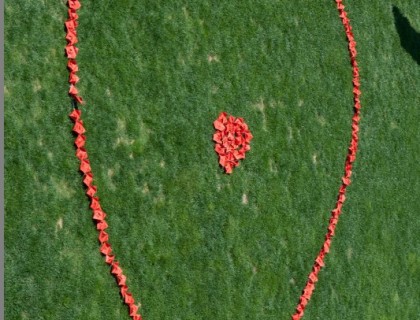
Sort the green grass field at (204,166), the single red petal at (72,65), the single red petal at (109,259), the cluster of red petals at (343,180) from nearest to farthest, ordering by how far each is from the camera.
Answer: the green grass field at (204,166), the single red petal at (109,259), the single red petal at (72,65), the cluster of red petals at (343,180)

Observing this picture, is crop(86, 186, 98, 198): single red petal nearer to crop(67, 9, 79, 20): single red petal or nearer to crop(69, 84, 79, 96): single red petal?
crop(69, 84, 79, 96): single red petal

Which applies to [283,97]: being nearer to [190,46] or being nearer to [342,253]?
[190,46]

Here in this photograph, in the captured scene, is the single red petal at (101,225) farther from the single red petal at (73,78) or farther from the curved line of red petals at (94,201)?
the single red petal at (73,78)

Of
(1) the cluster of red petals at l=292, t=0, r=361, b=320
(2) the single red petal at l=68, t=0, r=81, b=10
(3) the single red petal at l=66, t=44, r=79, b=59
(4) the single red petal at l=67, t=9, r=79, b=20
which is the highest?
(2) the single red petal at l=68, t=0, r=81, b=10

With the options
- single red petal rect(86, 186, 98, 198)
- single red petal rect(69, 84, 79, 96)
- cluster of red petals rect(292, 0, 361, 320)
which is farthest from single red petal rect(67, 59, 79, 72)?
cluster of red petals rect(292, 0, 361, 320)

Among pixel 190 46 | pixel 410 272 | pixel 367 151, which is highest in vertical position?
pixel 190 46

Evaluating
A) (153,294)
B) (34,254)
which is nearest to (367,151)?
(153,294)

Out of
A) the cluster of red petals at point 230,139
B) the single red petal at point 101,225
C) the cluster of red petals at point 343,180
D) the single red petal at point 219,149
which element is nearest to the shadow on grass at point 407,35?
the cluster of red petals at point 343,180
